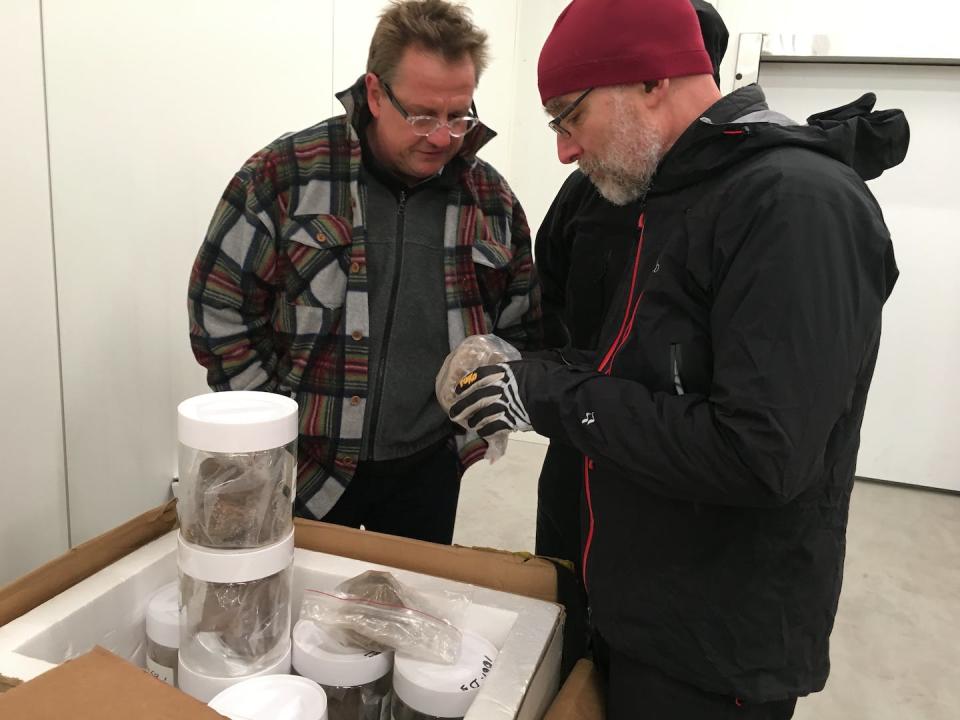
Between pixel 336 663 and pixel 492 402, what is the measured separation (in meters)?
0.42

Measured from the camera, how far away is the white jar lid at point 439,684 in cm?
89

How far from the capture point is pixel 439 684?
89 centimetres

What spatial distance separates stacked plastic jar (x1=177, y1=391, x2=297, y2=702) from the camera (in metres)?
0.89

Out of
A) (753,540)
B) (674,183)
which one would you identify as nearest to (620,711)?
(753,540)

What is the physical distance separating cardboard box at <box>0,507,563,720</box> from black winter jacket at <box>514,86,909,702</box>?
0.41 feet

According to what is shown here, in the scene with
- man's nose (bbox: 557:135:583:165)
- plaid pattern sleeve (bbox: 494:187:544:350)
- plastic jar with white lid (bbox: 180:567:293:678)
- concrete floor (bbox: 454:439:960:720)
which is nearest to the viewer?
plastic jar with white lid (bbox: 180:567:293:678)

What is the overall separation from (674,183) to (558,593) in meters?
0.63

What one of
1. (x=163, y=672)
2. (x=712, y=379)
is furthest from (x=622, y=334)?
(x=163, y=672)

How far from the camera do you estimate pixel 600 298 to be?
1.49 meters

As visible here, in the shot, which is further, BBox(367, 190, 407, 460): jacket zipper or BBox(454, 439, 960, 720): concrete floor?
BBox(454, 439, 960, 720): concrete floor

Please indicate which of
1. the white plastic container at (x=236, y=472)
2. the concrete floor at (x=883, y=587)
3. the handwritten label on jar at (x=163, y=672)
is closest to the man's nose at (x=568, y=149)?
the white plastic container at (x=236, y=472)

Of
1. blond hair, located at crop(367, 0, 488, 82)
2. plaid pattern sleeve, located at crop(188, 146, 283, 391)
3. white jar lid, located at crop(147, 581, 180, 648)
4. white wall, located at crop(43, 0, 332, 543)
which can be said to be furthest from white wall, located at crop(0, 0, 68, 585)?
blond hair, located at crop(367, 0, 488, 82)

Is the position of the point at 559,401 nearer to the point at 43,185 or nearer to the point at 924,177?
the point at 43,185

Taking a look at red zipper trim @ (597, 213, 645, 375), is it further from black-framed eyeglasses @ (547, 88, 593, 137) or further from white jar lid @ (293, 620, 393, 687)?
white jar lid @ (293, 620, 393, 687)
